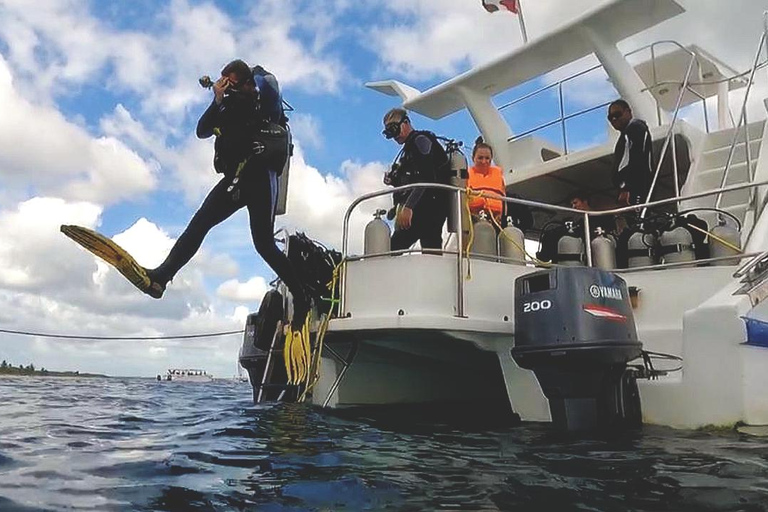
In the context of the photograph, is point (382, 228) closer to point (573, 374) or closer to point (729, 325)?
point (573, 374)

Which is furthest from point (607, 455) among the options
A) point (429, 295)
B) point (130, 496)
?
point (130, 496)

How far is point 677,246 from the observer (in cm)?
494

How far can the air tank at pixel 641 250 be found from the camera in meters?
5.07

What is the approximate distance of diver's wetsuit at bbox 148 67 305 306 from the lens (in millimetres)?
4633

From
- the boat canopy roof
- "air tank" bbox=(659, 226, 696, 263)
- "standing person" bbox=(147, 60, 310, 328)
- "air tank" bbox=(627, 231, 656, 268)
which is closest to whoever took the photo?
"standing person" bbox=(147, 60, 310, 328)

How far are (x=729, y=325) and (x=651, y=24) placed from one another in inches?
175

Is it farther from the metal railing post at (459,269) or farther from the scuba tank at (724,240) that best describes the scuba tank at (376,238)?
the scuba tank at (724,240)

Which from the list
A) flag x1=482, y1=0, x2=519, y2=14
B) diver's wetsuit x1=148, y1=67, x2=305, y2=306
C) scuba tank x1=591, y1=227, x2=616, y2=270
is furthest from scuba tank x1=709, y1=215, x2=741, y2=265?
flag x1=482, y1=0, x2=519, y2=14

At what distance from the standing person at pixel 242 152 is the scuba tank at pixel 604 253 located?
250 centimetres

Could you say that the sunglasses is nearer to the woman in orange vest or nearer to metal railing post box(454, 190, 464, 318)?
the woman in orange vest

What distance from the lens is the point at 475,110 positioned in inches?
347

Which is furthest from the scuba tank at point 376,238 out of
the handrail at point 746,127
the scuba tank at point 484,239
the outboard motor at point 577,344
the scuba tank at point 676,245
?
the handrail at point 746,127

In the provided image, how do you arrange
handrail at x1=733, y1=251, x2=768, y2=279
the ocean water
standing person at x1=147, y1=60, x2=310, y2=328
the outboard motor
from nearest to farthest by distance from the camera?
the ocean water
the outboard motor
handrail at x1=733, y1=251, x2=768, y2=279
standing person at x1=147, y1=60, x2=310, y2=328

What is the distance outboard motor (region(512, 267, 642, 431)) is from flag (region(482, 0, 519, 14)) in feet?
19.4
